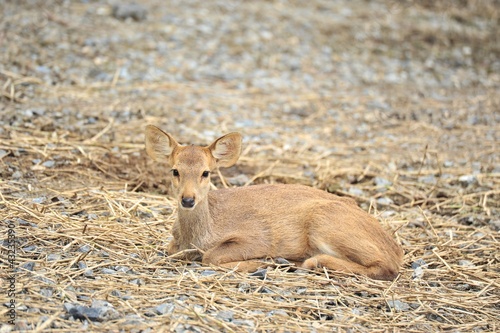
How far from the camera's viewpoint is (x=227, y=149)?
22.9 ft

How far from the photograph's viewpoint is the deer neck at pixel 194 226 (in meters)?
6.79

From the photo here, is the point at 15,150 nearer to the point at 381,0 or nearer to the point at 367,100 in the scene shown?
the point at 367,100

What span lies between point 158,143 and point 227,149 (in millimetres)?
631

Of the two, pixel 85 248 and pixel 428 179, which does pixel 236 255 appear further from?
pixel 428 179

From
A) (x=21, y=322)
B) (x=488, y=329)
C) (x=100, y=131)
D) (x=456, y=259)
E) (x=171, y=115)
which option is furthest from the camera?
(x=171, y=115)

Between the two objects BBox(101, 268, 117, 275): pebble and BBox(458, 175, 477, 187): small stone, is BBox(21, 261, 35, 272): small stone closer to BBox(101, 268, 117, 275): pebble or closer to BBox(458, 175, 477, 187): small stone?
BBox(101, 268, 117, 275): pebble

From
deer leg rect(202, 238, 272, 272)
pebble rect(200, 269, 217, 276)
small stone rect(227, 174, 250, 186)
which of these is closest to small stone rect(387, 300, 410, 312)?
deer leg rect(202, 238, 272, 272)

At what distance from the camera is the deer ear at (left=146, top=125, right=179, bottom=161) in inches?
270

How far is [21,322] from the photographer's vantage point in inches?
202

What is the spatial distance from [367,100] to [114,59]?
4415 millimetres

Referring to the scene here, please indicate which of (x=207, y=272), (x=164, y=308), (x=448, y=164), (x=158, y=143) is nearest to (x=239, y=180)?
(x=158, y=143)

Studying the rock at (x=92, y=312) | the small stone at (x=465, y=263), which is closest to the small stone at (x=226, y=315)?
the rock at (x=92, y=312)

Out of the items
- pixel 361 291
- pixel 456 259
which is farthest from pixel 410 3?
pixel 361 291

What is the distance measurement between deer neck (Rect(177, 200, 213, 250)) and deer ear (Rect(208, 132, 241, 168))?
44cm
